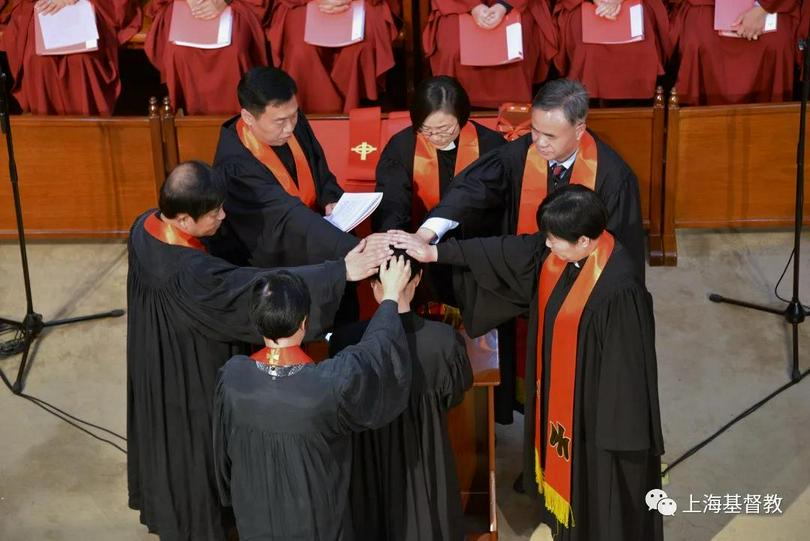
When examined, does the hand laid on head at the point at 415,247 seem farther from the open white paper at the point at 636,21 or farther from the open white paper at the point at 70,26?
the open white paper at the point at 70,26

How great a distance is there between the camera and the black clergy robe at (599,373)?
14.4 feet

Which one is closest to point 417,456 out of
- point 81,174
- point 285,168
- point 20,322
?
point 285,168

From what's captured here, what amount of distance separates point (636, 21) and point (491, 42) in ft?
2.96

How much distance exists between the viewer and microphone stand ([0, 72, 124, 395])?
635 centimetres

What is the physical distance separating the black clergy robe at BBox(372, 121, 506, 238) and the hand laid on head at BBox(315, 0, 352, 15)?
2.14 metres

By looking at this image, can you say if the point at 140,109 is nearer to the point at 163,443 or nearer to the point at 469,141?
the point at 469,141

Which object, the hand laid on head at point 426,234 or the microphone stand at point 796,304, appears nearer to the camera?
the hand laid on head at point 426,234

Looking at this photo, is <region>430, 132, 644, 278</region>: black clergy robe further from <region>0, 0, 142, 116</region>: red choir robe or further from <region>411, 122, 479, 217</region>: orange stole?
<region>0, 0, 142, 116</region>: red choir robe

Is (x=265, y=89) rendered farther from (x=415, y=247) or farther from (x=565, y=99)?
(x=565, y=99)

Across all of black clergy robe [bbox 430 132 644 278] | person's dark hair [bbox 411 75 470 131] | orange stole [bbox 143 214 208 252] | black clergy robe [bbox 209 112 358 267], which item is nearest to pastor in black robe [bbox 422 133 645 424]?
black clergy robe [bbox 430 132 644 278]

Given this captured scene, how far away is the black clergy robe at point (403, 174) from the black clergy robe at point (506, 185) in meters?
0.35

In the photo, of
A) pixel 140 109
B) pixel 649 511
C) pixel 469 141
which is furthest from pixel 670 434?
pixel 140 109

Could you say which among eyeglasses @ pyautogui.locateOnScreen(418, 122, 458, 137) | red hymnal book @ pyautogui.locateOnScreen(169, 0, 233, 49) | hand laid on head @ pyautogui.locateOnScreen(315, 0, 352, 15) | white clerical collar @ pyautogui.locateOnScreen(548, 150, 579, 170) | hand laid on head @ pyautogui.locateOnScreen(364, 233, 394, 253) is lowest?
hand laid on head @ pyautogui.locateOnScreen(364, 233, 394, 253)

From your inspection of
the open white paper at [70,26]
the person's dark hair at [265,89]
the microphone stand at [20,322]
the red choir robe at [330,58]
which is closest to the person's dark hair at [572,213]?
the person's dark hair at [265,89]
